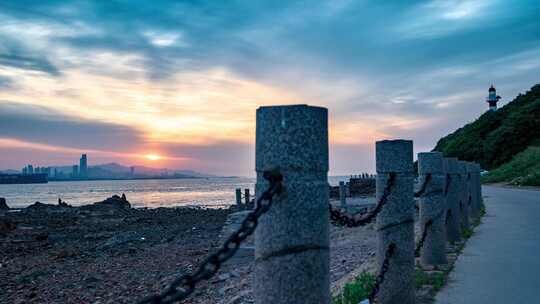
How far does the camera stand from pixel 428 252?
668cm

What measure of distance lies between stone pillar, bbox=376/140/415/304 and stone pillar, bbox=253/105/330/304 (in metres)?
2.00

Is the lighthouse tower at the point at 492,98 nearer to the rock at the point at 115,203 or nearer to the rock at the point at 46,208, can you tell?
the rock at the point at 115,203

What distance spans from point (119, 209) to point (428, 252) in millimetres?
40757

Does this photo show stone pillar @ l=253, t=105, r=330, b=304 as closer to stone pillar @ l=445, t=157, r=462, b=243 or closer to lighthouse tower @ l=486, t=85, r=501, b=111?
stone pillar @ l=445, t=157, r=462, b=243

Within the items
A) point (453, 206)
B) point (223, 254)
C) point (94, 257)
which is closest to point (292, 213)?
point (223, 254)

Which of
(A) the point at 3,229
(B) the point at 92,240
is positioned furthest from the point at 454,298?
(A) the point at 3,229

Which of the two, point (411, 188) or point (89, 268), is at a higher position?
point (411, 188)

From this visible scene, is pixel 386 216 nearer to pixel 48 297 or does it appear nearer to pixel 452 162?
pixel 452 162

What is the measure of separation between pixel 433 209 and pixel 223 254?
15.1ft

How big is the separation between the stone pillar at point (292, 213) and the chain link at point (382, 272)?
73.5 inches

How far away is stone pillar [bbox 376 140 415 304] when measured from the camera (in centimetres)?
457

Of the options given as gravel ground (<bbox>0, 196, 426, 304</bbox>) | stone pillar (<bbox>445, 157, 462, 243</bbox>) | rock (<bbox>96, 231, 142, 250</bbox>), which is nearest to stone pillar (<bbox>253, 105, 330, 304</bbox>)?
gravel ground (<bbox>0, 196, 426, 304</bbox>)

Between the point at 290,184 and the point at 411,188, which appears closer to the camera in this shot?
the point at 290,184

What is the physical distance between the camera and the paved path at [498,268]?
5465 mm
